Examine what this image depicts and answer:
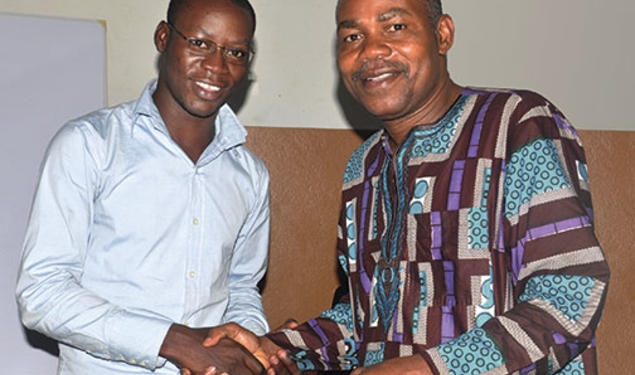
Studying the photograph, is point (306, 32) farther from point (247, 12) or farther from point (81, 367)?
point (81, 367)

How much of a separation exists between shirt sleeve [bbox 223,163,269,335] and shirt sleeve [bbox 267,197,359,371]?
1.13 ft

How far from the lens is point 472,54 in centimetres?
368

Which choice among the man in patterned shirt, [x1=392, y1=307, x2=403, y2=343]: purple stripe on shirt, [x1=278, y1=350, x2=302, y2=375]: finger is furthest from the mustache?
[x1=278, y1=350, x2=302, y2=375]: finger

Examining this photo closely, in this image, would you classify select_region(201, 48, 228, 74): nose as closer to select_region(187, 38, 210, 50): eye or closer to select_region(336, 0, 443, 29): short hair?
select_region(187, 38, 210, 50): eye

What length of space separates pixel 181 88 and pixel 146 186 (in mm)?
331

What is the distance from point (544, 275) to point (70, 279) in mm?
1313

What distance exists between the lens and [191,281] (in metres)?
2.26

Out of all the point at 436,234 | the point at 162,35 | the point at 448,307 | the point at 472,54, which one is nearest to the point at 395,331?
the point at 448,307

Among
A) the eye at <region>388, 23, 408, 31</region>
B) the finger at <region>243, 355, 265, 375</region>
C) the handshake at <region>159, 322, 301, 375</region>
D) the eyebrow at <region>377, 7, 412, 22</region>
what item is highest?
the eyebrow at <region>377, 7, 412, 22</region>

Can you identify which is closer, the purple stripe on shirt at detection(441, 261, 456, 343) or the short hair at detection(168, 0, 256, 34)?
the purple stripe on shirt at detection(441, 261, 456, 343)

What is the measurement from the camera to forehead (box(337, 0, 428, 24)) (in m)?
1.90

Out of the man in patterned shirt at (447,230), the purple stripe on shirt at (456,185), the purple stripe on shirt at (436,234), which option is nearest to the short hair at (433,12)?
the man in patterned shirt at (447,230)

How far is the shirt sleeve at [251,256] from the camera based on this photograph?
2537 millimetres

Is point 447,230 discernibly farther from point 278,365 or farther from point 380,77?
point 278,365
